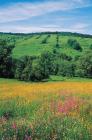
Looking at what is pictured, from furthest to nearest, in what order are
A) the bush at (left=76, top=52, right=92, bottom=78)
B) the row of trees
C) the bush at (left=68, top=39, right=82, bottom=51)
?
the bush at (left=68, top=39, right=82, bottom=51) → the bush at (left=76, top=52, right=92, bottom=78) → the row of trees

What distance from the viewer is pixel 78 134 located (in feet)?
29.8

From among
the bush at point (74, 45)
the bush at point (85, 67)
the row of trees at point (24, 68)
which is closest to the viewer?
the row of trees at point (24, 68)

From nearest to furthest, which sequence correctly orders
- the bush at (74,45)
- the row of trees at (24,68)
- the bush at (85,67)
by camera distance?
1. the row of trees at (24,68)
2. the bush at (85,67)
3. the bush at (74,45)

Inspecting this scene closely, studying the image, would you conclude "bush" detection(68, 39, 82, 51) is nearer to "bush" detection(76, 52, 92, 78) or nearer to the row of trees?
"bush" detection(76, 52, 92, 78)

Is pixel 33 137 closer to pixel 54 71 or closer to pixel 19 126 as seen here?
pixel 19 126

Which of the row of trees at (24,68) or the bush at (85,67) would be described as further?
the bush at (85,67)

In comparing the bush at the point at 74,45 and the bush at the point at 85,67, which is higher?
the bush at the point at 74,45

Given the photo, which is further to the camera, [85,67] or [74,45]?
[74,45]

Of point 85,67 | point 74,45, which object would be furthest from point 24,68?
point 74,45

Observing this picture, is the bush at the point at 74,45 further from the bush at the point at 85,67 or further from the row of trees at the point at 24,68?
the row of trees at the point at 24,68

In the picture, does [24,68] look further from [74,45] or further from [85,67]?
[74,45]

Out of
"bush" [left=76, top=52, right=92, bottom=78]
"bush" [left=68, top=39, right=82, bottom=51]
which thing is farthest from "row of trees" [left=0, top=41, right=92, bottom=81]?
"bush" [left=68, top=39, right=82, bottom=51]

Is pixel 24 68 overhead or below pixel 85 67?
overhead

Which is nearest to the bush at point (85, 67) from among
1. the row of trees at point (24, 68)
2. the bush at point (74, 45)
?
the row of trees at point (24, 68)
